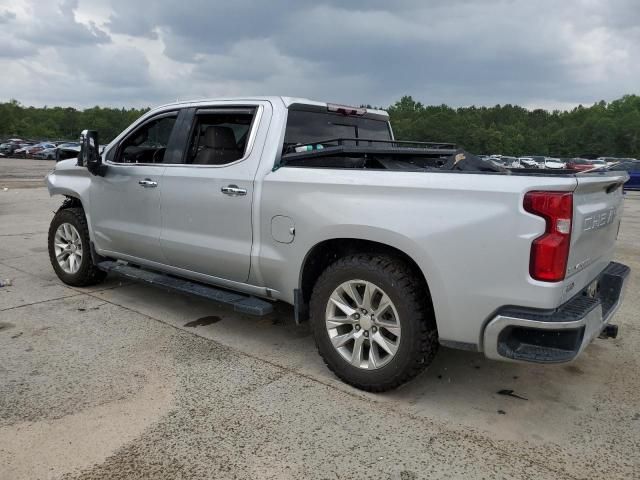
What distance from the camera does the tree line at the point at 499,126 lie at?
102 meters

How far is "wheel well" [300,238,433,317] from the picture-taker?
323cm

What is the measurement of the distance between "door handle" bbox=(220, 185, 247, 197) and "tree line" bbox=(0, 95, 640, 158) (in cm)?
8389

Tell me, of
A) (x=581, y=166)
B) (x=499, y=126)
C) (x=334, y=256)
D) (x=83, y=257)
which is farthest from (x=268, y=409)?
(x=499, y=126)

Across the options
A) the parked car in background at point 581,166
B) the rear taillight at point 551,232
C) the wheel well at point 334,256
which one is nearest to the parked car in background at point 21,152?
the parked car in background at point 581,166

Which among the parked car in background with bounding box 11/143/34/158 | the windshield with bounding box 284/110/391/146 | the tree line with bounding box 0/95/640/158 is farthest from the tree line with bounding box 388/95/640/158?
the windshield with bounding box 284/110/391/146

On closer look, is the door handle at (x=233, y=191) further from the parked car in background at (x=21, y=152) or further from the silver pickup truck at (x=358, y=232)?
the parked car in background at (x=21, y=152)

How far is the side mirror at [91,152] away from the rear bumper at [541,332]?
12.1ft

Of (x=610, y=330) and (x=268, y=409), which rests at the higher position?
(x=610, y=330)

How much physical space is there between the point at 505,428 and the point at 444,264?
99 cm

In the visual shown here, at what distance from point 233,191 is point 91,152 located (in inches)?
69.8

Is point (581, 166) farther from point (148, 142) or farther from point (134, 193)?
point (134, 193)

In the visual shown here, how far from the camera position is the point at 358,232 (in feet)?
10.7

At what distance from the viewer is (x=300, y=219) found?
3.53 m

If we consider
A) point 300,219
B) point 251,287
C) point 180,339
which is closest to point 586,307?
point 300,219
